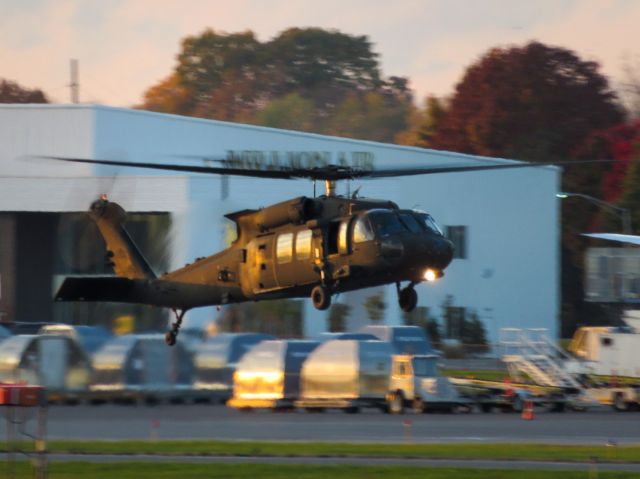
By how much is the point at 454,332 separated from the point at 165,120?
15.8 m

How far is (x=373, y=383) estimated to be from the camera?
129ft

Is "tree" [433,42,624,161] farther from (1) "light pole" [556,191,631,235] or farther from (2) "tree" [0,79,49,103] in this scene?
(2) "tree" [0,79,49,103]

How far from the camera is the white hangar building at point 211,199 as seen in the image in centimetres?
5409

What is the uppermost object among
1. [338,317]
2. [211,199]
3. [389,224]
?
[211,199]

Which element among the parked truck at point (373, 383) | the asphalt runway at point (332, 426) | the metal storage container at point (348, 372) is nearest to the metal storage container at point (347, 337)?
→ the metal storage container at point (348, 372)

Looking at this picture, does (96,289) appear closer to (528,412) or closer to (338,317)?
(528,412)

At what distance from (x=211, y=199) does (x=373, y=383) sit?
53.7ft

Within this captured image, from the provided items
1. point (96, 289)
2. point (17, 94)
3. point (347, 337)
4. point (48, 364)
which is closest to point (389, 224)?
point (96, 289)

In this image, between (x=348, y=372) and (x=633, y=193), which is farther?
(x=633, y=193)

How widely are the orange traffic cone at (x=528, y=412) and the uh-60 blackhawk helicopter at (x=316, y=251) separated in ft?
39.2

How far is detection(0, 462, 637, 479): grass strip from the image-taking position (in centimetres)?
2248

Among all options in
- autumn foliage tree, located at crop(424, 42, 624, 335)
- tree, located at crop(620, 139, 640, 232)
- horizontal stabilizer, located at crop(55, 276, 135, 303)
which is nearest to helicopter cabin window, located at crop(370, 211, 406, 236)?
horizontal stabilizer, located at crop(55, 276, 135, 303)

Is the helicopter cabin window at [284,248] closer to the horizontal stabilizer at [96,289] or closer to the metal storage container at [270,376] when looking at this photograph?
the horizontal stabilizer at [96,289]

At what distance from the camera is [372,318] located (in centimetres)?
5762
